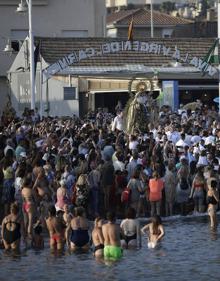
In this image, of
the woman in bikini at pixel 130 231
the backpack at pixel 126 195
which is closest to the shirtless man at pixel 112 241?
the woman in bikini at pixel 130 231

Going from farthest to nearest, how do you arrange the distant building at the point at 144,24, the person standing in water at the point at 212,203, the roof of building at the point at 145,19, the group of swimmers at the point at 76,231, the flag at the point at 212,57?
1. the roof of building at the point at 145,19
2. the distant building at the point at 144,24
3. the flag at the point at 212,57
4. the person standing in water at the point at 212,203
5. the group of swimmers at the point at 76,231

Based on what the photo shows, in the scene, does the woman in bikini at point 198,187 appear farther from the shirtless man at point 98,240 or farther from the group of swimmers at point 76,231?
the shirtless man at point 98,240

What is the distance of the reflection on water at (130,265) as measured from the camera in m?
21.3

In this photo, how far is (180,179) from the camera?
101ft

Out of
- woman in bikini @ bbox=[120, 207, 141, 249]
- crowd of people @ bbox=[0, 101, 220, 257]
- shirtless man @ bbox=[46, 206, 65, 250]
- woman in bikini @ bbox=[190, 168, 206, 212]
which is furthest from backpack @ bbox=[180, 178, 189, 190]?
shirtless man @ bbox=[46, 206, 65, 250]

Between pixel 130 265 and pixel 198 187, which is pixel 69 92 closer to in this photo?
pixel 198 187

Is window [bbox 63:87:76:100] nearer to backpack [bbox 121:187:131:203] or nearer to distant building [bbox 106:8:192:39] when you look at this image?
backpack [bbox 121:187:131:203]

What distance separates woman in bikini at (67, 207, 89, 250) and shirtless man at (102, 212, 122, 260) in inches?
38.6

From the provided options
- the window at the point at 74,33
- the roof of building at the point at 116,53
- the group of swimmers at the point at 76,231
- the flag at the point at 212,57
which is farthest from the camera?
the window at the point at 74,33

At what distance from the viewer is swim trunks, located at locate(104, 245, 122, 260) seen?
2302 cm

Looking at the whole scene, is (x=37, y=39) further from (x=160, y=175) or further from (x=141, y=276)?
(x=141, y=276)

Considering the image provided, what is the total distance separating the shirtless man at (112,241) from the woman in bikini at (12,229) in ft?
6.98

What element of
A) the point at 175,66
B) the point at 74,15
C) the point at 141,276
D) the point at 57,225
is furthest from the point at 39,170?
the point at 74,15

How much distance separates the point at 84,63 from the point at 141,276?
114ft
